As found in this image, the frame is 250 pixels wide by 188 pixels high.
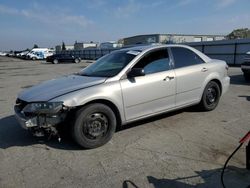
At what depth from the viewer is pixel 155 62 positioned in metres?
5.08

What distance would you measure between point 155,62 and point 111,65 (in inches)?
34.1

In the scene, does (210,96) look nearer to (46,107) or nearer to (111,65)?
(111,65)

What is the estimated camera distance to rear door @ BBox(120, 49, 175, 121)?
4578mm

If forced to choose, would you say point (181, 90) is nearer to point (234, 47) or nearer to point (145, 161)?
point (145, 161)

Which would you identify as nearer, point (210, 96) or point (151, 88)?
point (151, 88)

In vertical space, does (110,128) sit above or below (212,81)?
below

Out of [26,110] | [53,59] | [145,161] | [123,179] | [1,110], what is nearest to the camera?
[123,179]

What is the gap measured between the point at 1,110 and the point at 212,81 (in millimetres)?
5574

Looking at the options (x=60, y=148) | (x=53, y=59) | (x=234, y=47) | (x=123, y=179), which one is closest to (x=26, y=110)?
(x=60, y=148)

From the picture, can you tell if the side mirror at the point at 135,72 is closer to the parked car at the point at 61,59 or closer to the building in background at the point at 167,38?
the parked car at the point at 61,59

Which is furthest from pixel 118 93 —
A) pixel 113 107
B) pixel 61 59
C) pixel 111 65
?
pixel 61 59

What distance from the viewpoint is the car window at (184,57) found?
544 centimetres

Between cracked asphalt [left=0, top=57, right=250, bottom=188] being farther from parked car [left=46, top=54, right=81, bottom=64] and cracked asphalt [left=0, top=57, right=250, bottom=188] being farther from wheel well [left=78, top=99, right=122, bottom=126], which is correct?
parked car [left=46, top=54, right=81, bottom=64]

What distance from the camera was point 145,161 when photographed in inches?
147
